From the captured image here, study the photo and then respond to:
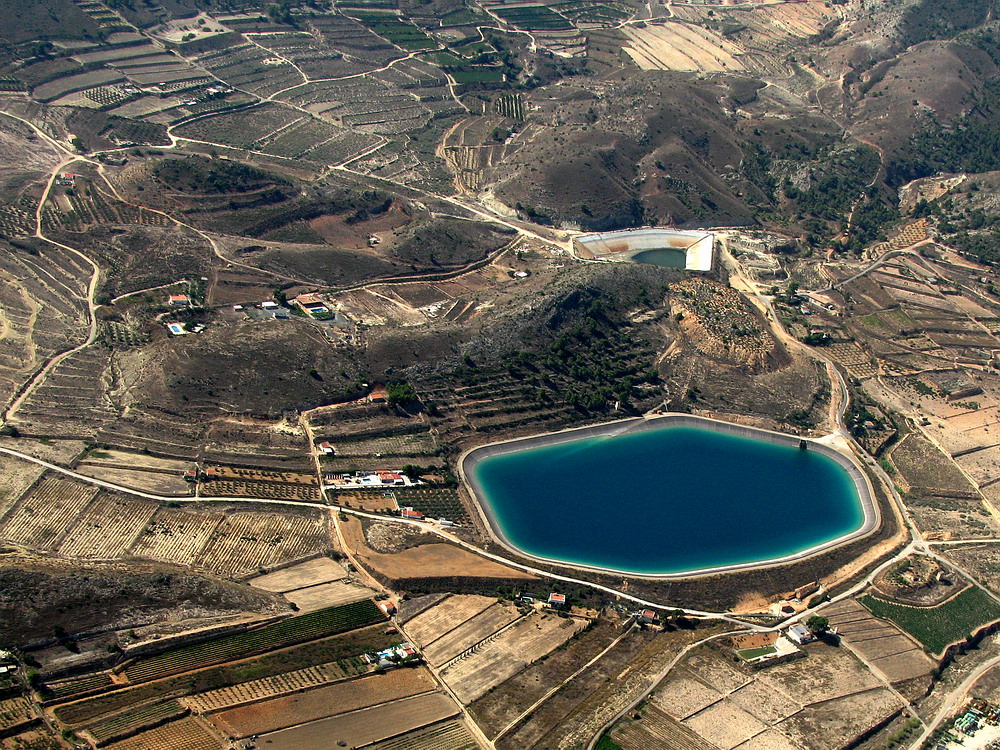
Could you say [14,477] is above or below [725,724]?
above

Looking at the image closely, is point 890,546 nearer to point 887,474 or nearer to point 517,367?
point 887,474

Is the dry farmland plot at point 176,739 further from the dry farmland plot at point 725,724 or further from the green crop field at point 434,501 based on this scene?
the dry farmland plot at point 725,724

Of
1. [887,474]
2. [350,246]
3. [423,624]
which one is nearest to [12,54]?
[350,246]

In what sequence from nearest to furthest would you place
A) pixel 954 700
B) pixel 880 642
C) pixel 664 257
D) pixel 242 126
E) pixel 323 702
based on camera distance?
pixel 323 702 → pixel 954 700 → pixel 880 642 → pixel 664 257 → pixel 242 126

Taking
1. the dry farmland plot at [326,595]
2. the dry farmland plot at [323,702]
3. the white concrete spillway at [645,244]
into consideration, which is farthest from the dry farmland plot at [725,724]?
the white concrete spillway at [645,244]

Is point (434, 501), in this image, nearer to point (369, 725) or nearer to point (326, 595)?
point (326, 595)

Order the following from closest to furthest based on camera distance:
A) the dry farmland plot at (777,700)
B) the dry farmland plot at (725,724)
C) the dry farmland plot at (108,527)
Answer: the dry farmland plot at (725,724) → the dry farmland plot at (777,700) → the dry farmland plot at (108,527)

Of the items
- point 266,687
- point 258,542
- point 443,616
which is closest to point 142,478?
point 258,542

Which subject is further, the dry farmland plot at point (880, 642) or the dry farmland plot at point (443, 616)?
the dry farmland plot at point (880, 642)
